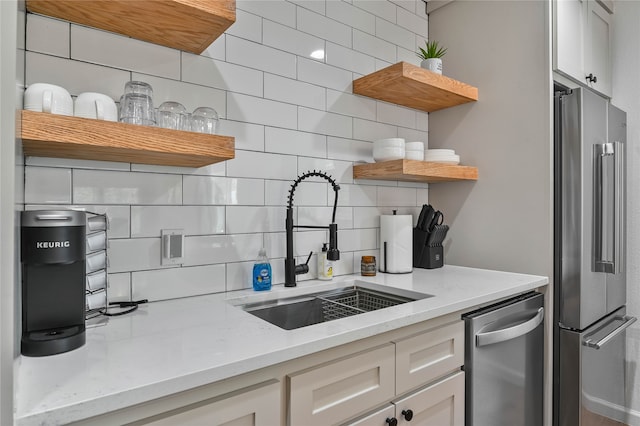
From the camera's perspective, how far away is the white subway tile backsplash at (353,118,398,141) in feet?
6.67

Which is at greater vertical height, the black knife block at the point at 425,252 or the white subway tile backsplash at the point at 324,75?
the white subway tile backsplash at the point at 324,75

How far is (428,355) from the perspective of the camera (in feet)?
4.29

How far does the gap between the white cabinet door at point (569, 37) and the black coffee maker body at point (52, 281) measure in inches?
85.9

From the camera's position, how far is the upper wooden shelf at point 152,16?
113cm

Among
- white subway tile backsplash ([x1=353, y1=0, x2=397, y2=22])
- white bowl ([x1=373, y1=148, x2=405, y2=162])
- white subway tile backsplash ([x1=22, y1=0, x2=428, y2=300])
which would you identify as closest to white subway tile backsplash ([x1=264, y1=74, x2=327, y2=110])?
white subway tile backsplash ([x1=22, y1=0, x2=428, y2=300])

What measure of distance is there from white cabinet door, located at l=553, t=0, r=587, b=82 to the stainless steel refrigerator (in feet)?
0.56

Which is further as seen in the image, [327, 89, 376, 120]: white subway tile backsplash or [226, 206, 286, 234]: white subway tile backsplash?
[327, 89, 376, 120]: white subway tile backsplash

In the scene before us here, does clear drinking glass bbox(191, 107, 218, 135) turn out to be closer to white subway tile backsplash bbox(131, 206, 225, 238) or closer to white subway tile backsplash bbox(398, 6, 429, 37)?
white subway tile backsplash bbox(131, 206, 225, 238)

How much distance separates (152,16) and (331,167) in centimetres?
100

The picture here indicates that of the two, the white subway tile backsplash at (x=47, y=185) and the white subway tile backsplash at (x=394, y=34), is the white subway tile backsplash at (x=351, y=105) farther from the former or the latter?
the white subway tile backsplash at (x=47, y=185)

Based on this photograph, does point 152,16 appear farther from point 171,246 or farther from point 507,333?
point 507,333

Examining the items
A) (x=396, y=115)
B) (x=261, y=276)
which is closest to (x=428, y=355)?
(x=261, y=276)

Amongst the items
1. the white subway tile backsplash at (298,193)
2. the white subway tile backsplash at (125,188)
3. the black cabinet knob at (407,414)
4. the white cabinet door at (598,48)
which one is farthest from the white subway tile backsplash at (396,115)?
the black cabinet knob at (407,414)

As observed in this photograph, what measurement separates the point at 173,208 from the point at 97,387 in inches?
31.6
